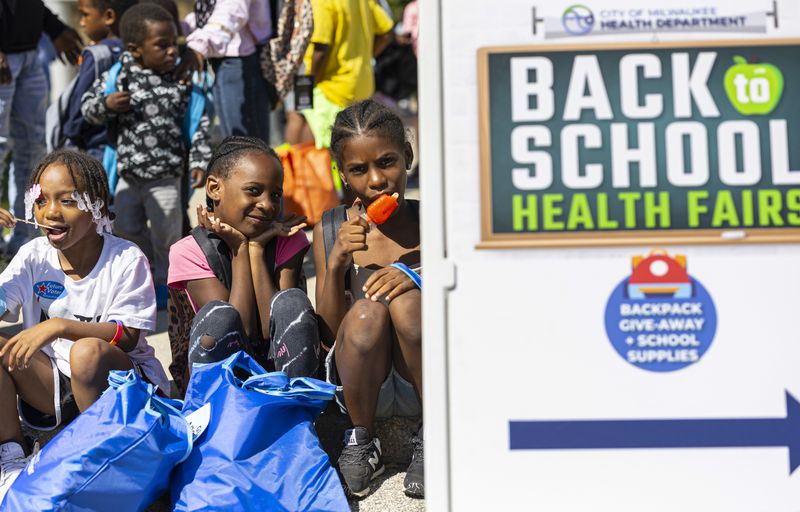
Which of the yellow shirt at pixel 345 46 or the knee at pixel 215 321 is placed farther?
the yellow shirt at pixel 345 46

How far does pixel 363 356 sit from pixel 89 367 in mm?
866

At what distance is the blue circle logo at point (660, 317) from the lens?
8.66 ft

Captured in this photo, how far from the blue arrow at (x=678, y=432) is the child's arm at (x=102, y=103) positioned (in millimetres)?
3324

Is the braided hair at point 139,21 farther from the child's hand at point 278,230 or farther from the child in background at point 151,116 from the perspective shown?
the child's hand at point 278,230

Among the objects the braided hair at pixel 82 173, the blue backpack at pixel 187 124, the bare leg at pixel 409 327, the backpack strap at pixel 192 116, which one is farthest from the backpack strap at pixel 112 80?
the bare leg at pixel 409 327

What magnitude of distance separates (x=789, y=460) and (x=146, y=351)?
2.18 m

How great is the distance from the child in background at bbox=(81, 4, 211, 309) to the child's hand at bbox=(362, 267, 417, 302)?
6.99 ft

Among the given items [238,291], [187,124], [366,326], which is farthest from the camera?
[187,124]

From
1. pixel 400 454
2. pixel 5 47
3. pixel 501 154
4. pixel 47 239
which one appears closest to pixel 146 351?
pixel 47 239

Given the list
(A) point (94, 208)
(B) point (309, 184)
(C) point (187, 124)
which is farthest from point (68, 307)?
(B) point (309, 184)

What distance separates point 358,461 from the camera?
3.56 m

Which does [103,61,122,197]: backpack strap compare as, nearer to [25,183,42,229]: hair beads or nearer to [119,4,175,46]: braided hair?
[119,4,175,46]: braided hair

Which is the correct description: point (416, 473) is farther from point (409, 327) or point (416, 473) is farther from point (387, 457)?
point (409, 327)

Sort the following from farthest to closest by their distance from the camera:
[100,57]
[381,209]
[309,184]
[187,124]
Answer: [309,184], [100,57], [187,124], [381,209]
